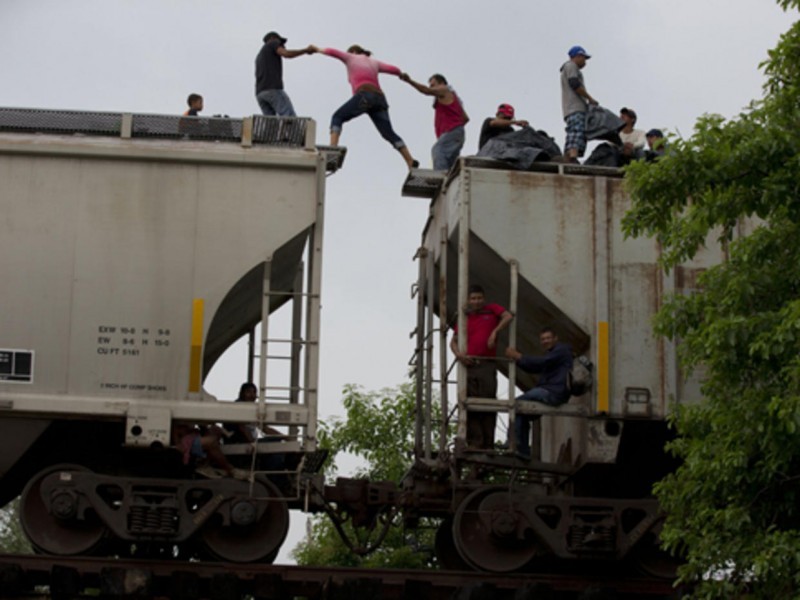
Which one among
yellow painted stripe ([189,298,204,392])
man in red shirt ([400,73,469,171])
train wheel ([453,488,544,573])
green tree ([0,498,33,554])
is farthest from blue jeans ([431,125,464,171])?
green tree ([0,498,33,554])

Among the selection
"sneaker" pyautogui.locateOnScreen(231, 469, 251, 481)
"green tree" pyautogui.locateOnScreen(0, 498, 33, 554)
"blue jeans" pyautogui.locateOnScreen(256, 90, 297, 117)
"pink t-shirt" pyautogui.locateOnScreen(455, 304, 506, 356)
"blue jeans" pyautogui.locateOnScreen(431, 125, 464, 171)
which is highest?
"blue jeans" pyautogui.locateOnScreen(256, 90, 297, 117)

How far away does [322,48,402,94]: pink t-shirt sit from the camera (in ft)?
50.5

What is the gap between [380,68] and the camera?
15578 millimetres

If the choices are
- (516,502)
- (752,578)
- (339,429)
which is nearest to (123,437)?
(516,502)

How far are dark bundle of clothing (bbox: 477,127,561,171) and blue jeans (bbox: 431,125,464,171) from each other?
96 centimetres

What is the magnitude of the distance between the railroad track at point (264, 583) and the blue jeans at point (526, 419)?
1379mm

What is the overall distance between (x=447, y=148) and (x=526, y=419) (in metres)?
3.22

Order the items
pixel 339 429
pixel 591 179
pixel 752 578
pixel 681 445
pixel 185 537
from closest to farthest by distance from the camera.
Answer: pixel 752 578 < pixel 681 445 < pixel 185 537 < pixel 591 179 < pixel 339 429

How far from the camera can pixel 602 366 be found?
13531mm

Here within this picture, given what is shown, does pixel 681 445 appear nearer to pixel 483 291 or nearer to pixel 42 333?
pixel 483 291

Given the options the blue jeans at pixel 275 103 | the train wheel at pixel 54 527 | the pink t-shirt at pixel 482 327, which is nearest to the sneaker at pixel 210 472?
the train wheel at pixel 54 527

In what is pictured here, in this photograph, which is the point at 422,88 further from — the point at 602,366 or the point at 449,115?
the point at 602,366

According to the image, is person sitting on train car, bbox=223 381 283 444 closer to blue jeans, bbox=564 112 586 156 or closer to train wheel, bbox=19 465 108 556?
train wheel, bbox=19 465 108 556

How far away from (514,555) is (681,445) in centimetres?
313
